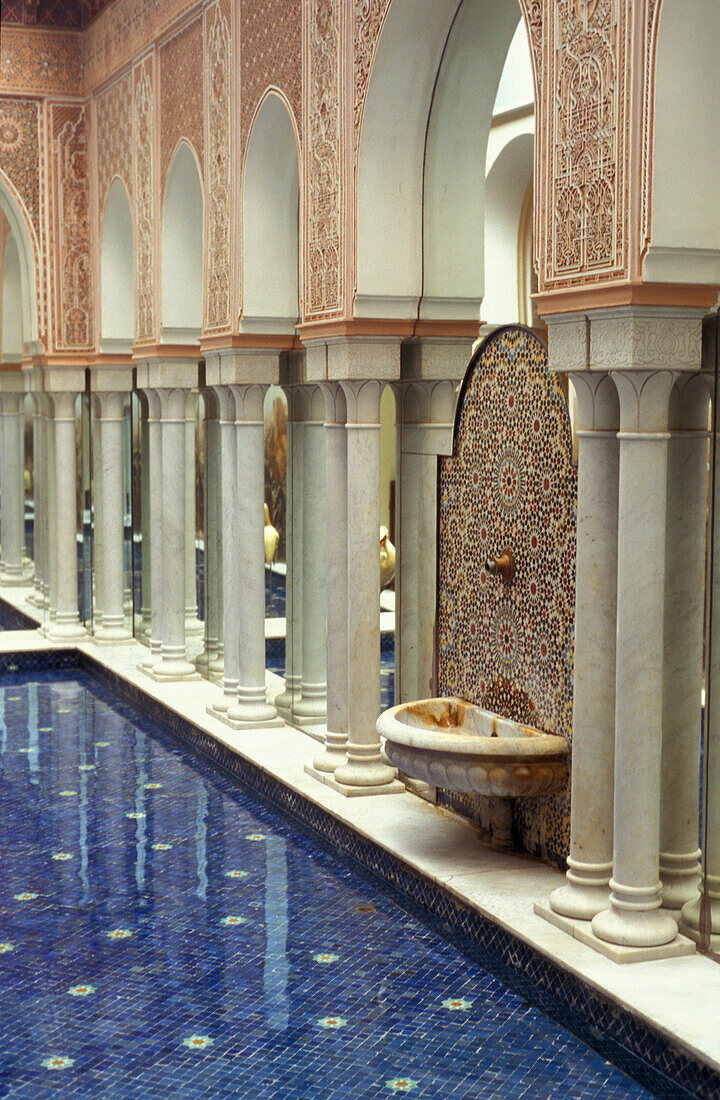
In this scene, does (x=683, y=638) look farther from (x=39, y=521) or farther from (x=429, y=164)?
(x=39, y=521)

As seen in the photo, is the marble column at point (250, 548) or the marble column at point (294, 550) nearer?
the marble column at point (250, 548)

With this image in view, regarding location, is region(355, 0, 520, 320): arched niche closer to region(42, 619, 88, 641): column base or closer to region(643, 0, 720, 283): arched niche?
region(643, 0, 720, 283): arched niche

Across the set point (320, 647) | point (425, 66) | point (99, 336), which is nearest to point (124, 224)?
point (99, 336)

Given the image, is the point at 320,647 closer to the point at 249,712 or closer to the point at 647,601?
the point at 249,712

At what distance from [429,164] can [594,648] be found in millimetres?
2190

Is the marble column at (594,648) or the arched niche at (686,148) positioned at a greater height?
the arched niche at (686,148)

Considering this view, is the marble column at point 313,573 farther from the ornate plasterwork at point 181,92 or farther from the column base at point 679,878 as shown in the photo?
the column base at point 679,878

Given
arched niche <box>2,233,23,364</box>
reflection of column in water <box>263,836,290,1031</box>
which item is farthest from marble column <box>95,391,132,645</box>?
reflection of column in water <box>263,836,290,1031</box>

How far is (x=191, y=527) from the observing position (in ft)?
27.5

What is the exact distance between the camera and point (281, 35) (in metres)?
5.80

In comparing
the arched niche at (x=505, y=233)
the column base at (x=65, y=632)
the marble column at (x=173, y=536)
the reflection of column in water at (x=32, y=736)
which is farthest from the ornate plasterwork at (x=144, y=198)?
the column base at (x=65, y=632)

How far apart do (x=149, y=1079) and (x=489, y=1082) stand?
2.60ft

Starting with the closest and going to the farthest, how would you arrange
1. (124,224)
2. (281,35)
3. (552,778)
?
(552,778)
(281,35)
(124,224)

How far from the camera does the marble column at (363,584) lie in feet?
17.2
